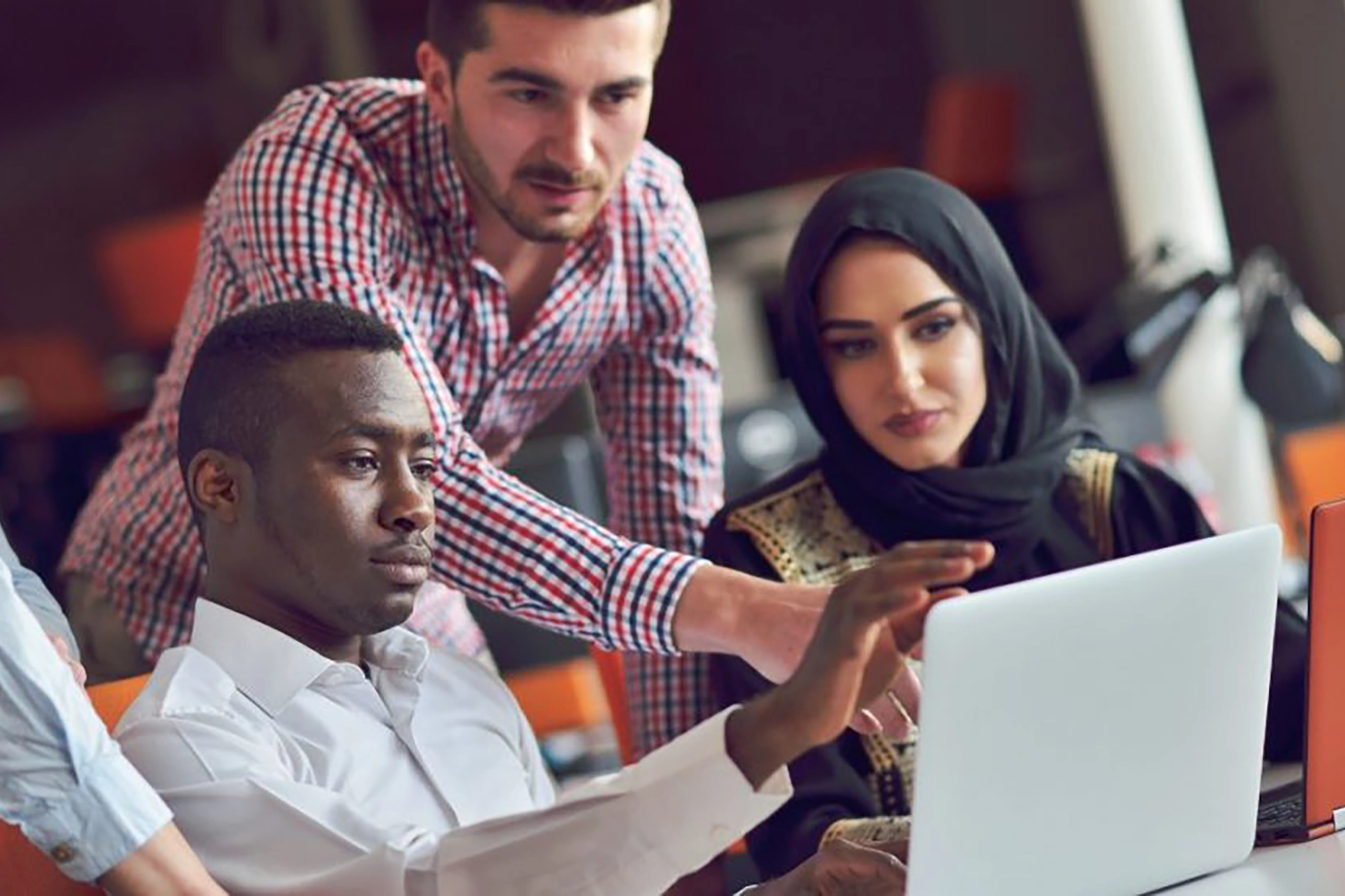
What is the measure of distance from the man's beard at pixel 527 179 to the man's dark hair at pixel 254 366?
0.29 metres

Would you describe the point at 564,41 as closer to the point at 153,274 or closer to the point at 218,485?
the point at 218,485

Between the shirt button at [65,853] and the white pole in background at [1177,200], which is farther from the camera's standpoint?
the white pole in background at [1177,200]

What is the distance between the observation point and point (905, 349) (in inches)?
76.6

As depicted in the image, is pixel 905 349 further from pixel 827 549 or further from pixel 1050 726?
pixel 1050 726

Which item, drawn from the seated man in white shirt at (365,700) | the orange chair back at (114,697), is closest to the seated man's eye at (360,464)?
the seated man in white shirt at (365,700)

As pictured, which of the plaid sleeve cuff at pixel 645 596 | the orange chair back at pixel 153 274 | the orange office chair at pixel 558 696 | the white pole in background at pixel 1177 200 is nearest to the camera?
the plaid sleeve cuff at pixel 645 596

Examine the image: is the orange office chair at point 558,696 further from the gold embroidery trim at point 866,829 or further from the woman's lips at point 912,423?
the gold embroidery trim at point 866,829

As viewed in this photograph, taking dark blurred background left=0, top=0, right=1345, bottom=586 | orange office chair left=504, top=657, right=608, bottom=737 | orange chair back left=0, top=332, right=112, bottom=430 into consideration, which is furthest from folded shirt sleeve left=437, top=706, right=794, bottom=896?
orange chair back left=0, top=332, right=112, bottom=430

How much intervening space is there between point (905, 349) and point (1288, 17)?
12.5 ft

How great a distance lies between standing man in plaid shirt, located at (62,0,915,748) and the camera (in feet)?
5.67

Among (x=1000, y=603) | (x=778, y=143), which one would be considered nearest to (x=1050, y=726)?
(x=1000, y=603)

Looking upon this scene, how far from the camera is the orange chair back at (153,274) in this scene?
5930 millimetres

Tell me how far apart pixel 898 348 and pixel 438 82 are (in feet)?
1.58

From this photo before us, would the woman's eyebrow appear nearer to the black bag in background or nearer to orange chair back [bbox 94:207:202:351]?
the black bag in background
